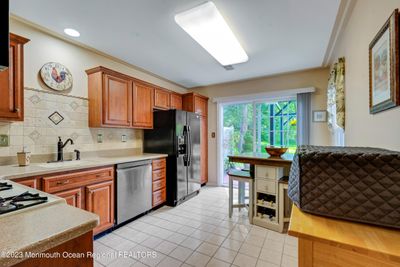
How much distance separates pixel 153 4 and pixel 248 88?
2932 mm

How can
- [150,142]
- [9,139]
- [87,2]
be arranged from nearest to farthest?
[87,2]
[9,139]
[150,142]

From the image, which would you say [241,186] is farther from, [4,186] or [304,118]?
[4,186]

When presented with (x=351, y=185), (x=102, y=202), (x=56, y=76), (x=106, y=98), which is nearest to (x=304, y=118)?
(x=351, y=185)

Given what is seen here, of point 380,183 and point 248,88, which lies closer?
point 380,183

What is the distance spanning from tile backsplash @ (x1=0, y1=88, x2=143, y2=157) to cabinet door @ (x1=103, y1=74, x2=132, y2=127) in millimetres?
338

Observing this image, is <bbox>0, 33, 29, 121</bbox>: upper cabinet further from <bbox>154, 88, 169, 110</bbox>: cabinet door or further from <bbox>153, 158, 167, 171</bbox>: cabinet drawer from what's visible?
<bbox>154, 88, 169, 110</bbox>: cabinet door

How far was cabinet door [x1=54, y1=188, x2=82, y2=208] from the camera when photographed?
195 centimetres

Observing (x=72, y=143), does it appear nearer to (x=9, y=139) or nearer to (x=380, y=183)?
(x=9, y=139)

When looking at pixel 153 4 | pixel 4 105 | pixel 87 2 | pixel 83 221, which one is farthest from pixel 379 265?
pixel 4 105

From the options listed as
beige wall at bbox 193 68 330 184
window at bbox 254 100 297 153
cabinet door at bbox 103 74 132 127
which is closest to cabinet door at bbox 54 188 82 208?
cabinet door at bbox 103 74 132 127

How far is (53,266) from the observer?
2.20ft

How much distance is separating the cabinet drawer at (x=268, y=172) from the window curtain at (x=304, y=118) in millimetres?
1577

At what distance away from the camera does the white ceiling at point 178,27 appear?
6.09 ft

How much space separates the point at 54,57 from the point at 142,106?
134 cm
